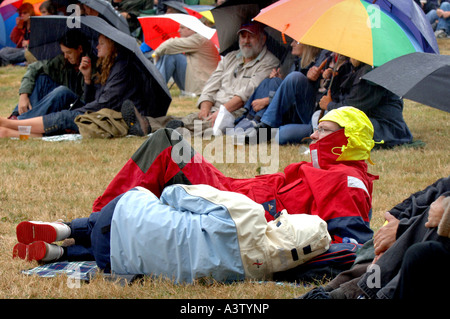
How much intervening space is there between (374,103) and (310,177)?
338 cm

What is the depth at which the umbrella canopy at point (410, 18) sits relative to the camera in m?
7.27

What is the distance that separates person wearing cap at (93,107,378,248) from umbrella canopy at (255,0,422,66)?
218cm

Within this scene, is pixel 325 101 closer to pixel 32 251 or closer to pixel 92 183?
pixel 92 183

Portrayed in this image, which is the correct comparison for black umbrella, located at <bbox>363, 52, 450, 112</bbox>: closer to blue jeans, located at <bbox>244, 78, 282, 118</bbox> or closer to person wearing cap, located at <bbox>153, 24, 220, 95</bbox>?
blue jeans, located at <bbox>244, 78, 282, 118</bbox>

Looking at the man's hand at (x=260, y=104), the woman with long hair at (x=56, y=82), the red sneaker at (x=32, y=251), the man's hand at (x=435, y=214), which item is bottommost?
the man's hand at (x=260, y=104)

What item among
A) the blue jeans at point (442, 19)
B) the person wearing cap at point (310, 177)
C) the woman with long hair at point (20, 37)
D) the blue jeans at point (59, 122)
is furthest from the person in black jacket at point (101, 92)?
the blue jeans at point (442, 19)

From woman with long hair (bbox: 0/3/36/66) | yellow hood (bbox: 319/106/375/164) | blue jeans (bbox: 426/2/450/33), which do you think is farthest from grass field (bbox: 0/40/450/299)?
blue jeans (bbox: 426/2/450/33)

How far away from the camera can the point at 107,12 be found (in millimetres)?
9375

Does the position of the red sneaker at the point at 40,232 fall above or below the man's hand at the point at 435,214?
below

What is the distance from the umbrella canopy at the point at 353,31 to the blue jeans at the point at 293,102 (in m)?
0.79

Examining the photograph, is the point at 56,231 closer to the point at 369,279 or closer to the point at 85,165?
the point at 369,279

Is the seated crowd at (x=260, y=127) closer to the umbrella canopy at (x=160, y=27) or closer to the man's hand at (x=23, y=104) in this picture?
the man's hand at (x=23, y=104)

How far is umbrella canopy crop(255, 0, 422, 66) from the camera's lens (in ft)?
22.7
